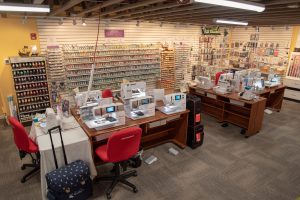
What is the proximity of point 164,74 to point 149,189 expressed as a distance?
5870mm

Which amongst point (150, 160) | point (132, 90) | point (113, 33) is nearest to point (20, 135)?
point (150, 160)

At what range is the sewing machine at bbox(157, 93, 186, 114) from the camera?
4.52 meters

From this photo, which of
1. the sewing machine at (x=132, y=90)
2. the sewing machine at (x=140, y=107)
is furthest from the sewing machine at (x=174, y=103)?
the sewing machine at (x=132, y=90)

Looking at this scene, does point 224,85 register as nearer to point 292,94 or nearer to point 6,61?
point 292,94

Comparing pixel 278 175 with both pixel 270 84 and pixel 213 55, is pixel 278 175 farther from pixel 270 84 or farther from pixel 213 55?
pixel 213 55

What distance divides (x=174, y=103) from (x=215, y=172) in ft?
5.42

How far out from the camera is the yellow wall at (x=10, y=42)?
5812mm

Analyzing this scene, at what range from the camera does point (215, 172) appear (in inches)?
161

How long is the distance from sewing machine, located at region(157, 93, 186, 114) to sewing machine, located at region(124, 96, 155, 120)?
39 centimetres

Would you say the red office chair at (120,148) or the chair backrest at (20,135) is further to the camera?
the chair backrest at (20,135)

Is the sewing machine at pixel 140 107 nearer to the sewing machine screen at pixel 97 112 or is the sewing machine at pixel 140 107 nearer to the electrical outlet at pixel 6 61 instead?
the sewing machine screen at pixel 97 112

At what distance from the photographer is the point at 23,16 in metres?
5.89

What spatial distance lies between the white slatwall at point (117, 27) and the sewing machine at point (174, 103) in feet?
13.1


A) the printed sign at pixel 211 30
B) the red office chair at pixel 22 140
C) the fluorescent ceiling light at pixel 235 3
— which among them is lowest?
the red office chair at pixel 22 140
